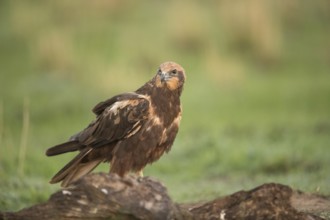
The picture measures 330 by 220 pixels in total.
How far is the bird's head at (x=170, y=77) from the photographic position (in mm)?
7777

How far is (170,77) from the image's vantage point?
7816mm

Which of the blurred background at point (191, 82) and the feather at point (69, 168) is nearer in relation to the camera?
the feather at point (69, 168)

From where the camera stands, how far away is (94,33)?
18938mm

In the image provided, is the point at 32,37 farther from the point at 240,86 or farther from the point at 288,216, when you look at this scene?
the point at 288,216

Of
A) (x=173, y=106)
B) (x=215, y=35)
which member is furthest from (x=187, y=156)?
(x=215, y=35)

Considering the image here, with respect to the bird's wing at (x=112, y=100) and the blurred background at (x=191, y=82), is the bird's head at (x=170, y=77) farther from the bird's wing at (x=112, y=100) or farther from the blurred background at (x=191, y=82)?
the blurred background at (x=191, y=82)

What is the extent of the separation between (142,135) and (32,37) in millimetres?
11472

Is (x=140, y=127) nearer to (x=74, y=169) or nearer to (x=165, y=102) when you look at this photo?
(x=165, y=102)

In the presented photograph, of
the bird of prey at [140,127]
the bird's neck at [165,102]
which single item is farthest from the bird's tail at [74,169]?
the bird's neck at [165,102]

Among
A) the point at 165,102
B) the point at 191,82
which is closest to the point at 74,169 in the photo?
the point at 165,102

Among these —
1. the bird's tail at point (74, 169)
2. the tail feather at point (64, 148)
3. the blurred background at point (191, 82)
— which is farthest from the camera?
the blurred background at point (191, 82)

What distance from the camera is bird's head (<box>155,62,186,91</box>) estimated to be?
7.78 meters

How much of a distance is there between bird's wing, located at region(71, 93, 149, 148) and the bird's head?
0.22 metres

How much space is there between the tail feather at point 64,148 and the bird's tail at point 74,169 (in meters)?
0.12
